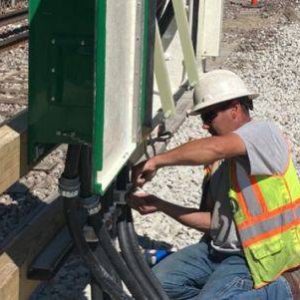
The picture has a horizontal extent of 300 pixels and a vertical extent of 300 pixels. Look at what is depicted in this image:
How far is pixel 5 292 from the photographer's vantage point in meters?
3.58

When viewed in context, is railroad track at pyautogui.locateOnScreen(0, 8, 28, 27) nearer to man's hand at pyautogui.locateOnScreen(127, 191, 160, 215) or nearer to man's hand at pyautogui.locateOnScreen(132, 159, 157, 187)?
man's hand at pyautogui.locateOnScreen(127, 191, 160, 215)

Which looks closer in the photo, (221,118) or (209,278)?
(221,118)

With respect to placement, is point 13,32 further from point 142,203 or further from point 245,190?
point 245,190

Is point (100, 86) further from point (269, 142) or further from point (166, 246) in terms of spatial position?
point (166, 246)

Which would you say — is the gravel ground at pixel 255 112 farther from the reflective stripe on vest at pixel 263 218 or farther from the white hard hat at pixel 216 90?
the white hard hat at pixel 216 90

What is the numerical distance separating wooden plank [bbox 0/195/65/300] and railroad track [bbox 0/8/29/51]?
35.3 ft

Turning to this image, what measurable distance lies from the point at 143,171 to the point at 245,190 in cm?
58

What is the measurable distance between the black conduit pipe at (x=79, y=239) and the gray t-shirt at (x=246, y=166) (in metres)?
0.86

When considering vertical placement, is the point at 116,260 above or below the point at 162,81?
below

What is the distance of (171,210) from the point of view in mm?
4965

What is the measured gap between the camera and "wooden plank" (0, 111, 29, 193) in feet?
10.9

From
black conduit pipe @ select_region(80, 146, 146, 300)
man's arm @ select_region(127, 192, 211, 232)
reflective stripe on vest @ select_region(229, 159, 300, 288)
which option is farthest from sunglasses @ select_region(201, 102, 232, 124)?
black conduit pipe @ select_region(80, 146, 146, 300)

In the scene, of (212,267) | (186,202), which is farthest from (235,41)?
(212,267)

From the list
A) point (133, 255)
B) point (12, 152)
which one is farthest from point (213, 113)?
point (12, 152)
